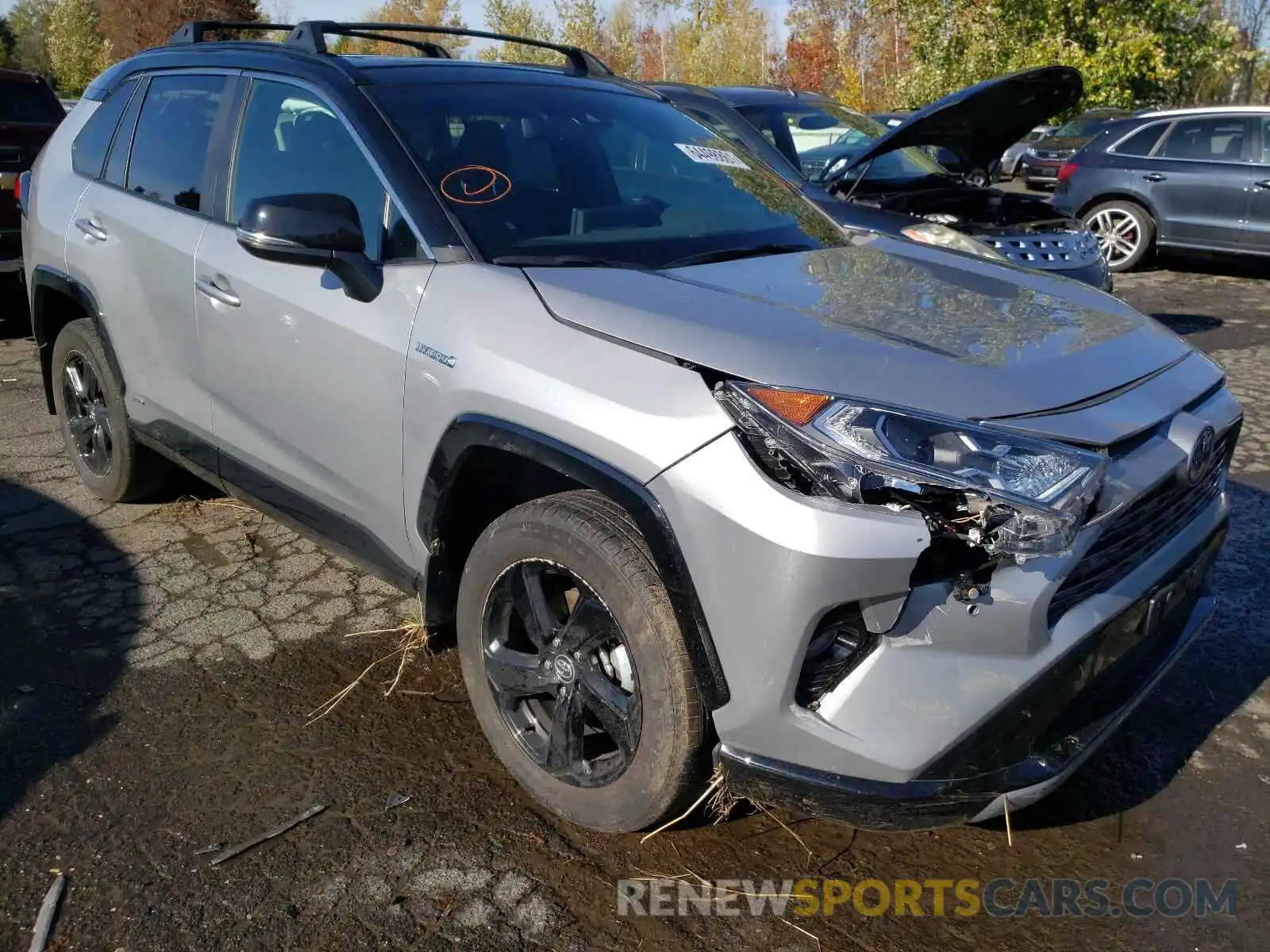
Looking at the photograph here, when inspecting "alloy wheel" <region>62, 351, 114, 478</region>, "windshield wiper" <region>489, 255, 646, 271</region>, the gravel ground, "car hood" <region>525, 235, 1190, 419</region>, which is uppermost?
"windshield wiper" <region>489, 255, 646, 271</region>

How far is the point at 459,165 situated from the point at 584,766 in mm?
1641

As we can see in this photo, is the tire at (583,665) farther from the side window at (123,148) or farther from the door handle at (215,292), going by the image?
the side window at (123,148)

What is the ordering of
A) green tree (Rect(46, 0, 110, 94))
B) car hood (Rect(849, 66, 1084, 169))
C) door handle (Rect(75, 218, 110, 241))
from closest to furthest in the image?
door handle (Rect(75, 218, 110, 241))
car hood (Rect(849, 66, 1084, 169))
green tree (Rect(46, 0, 110, 94))

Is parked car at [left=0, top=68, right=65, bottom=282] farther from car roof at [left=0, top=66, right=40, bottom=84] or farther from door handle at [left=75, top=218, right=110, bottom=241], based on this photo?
door handle at [left=75, top=218, right=110, bottom=241]

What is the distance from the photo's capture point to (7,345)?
7727mm

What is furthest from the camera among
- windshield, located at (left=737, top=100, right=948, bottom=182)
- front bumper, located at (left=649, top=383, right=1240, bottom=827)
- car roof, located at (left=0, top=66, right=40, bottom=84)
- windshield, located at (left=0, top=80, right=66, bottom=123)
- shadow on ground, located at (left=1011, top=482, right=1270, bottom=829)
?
car roof, located at (left=0, top=66, right=40, bottom=84)

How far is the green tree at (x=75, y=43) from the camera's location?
44250 mm

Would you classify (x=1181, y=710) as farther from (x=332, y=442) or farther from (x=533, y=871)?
(x=332, y=442)

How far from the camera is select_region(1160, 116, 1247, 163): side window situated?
10969 mm

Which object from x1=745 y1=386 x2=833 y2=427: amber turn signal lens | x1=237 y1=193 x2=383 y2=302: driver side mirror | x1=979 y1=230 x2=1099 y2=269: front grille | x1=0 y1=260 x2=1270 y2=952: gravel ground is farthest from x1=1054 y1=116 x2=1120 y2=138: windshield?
x1=745 y1=386 x2=833 y2=427: amber turn signal lens

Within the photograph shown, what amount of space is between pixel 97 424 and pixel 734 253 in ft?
9.81

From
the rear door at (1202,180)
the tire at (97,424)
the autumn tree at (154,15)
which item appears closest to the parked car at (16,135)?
the tire at (97,424)

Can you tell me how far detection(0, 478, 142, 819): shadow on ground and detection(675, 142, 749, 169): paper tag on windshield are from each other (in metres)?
2.43

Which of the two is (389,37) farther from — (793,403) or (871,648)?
(871,648)
